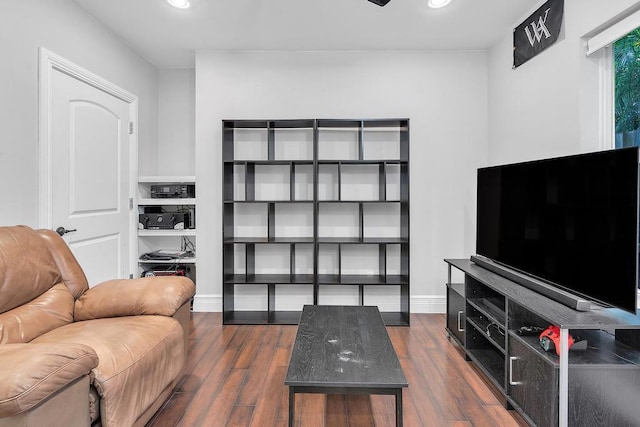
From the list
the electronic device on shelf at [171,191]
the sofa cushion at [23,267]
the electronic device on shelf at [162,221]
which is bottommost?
the sofa cushion at [23,267]

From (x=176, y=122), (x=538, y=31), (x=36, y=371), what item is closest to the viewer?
(x=36, y=371)

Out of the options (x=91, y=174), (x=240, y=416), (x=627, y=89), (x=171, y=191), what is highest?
(x=627, y=89)

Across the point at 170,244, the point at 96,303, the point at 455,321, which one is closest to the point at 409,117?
the point at 455,321

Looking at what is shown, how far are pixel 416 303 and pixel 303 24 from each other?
9.38ft

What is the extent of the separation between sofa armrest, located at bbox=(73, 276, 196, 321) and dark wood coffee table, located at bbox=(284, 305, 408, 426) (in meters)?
0.78

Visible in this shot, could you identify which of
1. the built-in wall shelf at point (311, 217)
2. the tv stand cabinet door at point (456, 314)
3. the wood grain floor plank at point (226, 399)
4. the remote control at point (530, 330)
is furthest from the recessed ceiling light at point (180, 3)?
the remote control at point (530, 330)

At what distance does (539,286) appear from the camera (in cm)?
A: 211

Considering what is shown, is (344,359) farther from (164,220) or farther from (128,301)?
(164,220)

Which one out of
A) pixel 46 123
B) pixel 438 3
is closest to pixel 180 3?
pixel 46 123

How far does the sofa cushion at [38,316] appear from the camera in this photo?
1.76m

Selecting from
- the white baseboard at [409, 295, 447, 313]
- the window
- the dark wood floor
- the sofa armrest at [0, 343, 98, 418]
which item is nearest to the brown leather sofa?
the sofa armrest at [0, 343, 98, 418]

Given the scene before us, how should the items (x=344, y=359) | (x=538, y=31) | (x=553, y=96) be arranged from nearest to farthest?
(x=344, y=359), (x=553, y=96), (x=538, y=31)

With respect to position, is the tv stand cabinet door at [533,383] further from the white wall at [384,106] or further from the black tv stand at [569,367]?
the white wall at [384,106]

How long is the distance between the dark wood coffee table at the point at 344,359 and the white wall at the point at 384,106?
1729 millimetres
